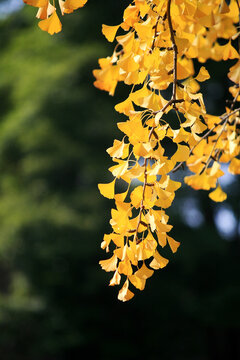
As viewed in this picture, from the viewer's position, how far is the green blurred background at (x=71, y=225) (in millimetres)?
5227

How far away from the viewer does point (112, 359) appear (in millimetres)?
5906

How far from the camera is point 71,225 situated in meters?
5.05

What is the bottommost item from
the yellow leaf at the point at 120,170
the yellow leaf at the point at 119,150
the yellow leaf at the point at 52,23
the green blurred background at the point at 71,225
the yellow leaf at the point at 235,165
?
the green blurred background at the point at 71,225

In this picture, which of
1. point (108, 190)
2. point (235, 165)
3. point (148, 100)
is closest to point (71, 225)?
point (235, 165)

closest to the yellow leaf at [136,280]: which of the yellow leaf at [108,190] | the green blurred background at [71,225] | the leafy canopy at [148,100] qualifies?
the leafy canopy at [148,100]

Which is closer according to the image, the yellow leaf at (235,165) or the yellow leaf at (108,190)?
the yellow leaf at (108,190)

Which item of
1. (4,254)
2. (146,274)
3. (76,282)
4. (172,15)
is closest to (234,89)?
(172,15)

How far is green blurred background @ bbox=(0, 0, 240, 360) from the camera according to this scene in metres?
5.23

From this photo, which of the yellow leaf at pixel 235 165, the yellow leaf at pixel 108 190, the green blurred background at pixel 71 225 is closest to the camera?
the yellow leaf at pixel 108 190

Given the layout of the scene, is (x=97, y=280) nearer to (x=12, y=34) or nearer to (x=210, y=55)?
(x=12, y=34)

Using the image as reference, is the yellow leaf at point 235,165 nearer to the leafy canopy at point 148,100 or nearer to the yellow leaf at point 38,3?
the leafy canopy at point 148,100

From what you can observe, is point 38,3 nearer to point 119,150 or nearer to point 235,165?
point 119,150

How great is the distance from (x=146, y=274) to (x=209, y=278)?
6.89 metres

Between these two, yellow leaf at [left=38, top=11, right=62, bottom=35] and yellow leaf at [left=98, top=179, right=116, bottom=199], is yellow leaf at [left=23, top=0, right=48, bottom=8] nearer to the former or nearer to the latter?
yellow leaf at [left=38, top=11, right=62, bottom=35]
